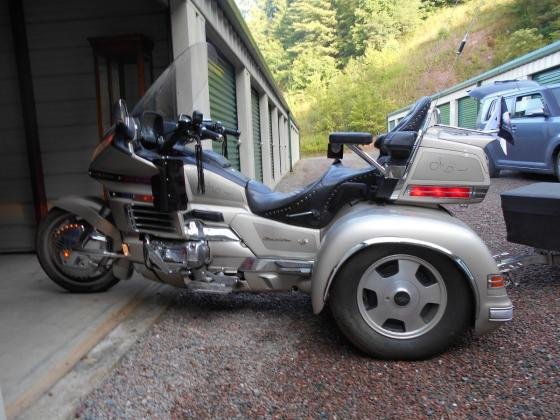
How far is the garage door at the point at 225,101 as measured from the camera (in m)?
6.60

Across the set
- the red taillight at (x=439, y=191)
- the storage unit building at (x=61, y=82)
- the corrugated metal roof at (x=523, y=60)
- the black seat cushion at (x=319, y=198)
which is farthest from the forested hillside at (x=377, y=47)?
the red taillight at (x=439, y=191)

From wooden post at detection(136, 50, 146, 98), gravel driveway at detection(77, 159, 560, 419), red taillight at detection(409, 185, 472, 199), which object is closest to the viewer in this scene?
gravel driveway at detection(77, 159, 560, 419)

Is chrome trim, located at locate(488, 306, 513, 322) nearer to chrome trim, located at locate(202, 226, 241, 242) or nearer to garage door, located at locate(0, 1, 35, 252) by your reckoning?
chrome trim, located at locate(202, 226, 241, 242)

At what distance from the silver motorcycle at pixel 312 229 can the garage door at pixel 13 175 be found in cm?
219

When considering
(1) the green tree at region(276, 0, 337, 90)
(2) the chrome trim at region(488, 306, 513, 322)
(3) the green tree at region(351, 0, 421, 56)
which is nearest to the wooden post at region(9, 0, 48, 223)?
(2) the chrome trim at region(488, 306, 513, 322)

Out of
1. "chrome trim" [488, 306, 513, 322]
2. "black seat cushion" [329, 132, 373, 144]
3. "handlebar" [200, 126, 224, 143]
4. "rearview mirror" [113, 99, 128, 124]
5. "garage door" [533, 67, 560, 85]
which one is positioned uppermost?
"garage door" [533, 67, 560, 85]

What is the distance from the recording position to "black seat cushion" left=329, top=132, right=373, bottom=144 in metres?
3.02

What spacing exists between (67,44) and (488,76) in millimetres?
15280

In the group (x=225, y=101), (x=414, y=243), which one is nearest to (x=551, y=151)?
(x=225, y=101)

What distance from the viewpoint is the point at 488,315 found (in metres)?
2.73

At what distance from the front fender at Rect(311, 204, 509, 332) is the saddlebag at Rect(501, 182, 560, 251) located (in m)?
0.90

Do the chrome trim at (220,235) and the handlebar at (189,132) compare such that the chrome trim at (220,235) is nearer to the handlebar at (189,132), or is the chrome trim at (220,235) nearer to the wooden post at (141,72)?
the handlebar at (189,132)

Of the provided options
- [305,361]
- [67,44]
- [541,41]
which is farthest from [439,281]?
[541,41]

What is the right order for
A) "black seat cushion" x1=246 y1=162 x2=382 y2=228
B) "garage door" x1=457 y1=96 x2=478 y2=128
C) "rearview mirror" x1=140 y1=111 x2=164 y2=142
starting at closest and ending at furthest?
"black seat cushion" x1=246 y1=162 x2=382 y2=228
"rearview mirror" x1=140 y1=111 x2=164 y2=142
"garage door" x1=457 y1=96 x2=478 y2=128
